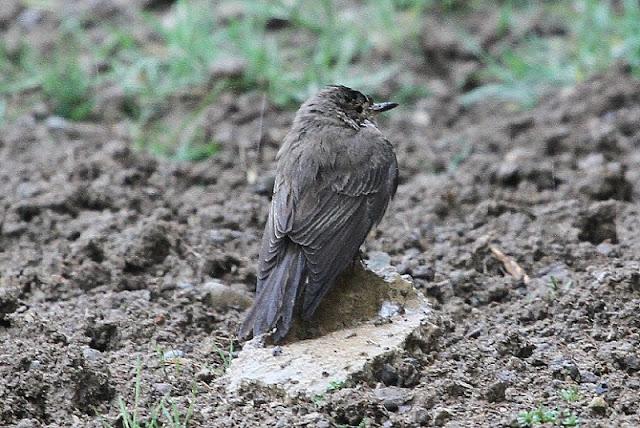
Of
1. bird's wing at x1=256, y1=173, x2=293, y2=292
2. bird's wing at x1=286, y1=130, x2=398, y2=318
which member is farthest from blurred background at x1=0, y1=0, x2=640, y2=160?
bird's wing at x1=256, y1=173, x2=293, y2=292

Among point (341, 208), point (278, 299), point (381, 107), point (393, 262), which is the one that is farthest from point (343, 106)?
point (278, 299)

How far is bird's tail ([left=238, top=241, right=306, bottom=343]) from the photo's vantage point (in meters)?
5.20

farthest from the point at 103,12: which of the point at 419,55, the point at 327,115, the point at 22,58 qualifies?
the point at 327,115

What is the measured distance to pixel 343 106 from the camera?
261 inches

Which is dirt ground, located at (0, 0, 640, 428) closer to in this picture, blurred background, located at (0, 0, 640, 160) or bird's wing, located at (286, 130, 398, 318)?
blurred background, located at (0, 0, 640, 160)

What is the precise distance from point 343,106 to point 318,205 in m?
1.06

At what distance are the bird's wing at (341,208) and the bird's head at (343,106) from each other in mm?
318

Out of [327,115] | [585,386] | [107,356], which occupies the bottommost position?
[107,356]

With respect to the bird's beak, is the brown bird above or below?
below

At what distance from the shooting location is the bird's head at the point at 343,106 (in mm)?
6551

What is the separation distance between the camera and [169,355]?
17.5 ft

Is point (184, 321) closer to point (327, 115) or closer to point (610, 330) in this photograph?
point (327, 115)

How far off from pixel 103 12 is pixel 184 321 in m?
5.65

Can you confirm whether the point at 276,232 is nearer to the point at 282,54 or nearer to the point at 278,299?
the point at 278,299
